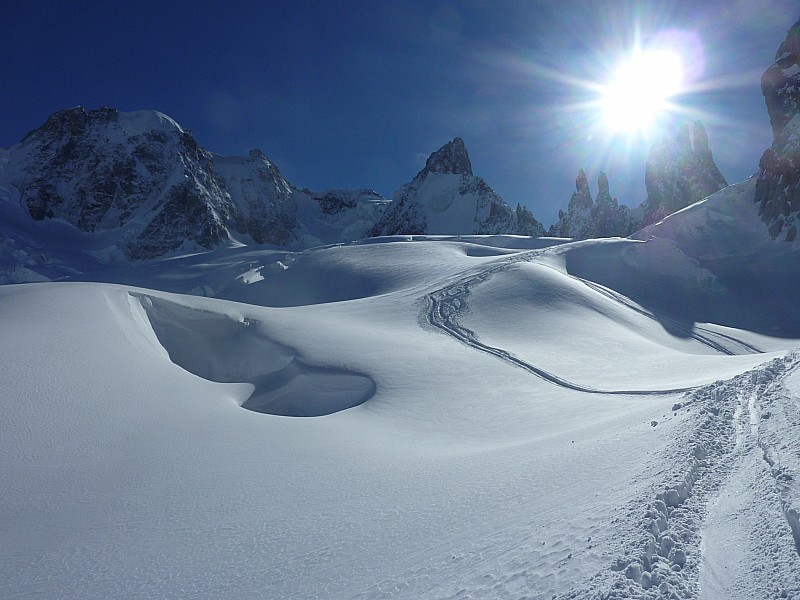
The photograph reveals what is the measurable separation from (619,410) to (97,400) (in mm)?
9597

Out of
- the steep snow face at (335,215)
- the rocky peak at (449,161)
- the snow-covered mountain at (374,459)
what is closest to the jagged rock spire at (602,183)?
the rocky peak at (449,161)

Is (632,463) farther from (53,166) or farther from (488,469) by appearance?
(53,166)

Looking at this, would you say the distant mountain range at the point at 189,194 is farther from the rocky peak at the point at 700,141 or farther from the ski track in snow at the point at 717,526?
the ski track in snow at the point at 717,526

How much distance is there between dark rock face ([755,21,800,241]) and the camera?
43281mm

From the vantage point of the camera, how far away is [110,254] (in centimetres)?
9206

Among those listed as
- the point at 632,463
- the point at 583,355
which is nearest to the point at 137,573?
the point at 632,463

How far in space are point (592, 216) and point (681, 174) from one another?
21.9 meters

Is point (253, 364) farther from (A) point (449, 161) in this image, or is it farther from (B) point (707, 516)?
(A) point (449, 161)

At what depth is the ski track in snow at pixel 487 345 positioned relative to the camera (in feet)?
42.3

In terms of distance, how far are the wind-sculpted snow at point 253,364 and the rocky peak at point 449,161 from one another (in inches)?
4864

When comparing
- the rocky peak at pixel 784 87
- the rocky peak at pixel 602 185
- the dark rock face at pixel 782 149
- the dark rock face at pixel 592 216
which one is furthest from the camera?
the rocky peak at pixel 602 185

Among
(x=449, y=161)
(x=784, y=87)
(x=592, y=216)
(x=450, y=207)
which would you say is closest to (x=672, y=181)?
(x=592, y=216)

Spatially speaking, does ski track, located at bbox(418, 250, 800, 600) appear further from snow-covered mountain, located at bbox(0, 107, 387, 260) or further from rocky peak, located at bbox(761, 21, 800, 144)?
snow-covered mountain, located at bbox(0, 107, 387, 260)

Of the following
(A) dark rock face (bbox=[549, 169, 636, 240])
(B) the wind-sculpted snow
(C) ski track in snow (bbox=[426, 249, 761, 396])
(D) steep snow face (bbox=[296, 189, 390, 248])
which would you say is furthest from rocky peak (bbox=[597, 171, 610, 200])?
(B) the wind-sculpted snow
